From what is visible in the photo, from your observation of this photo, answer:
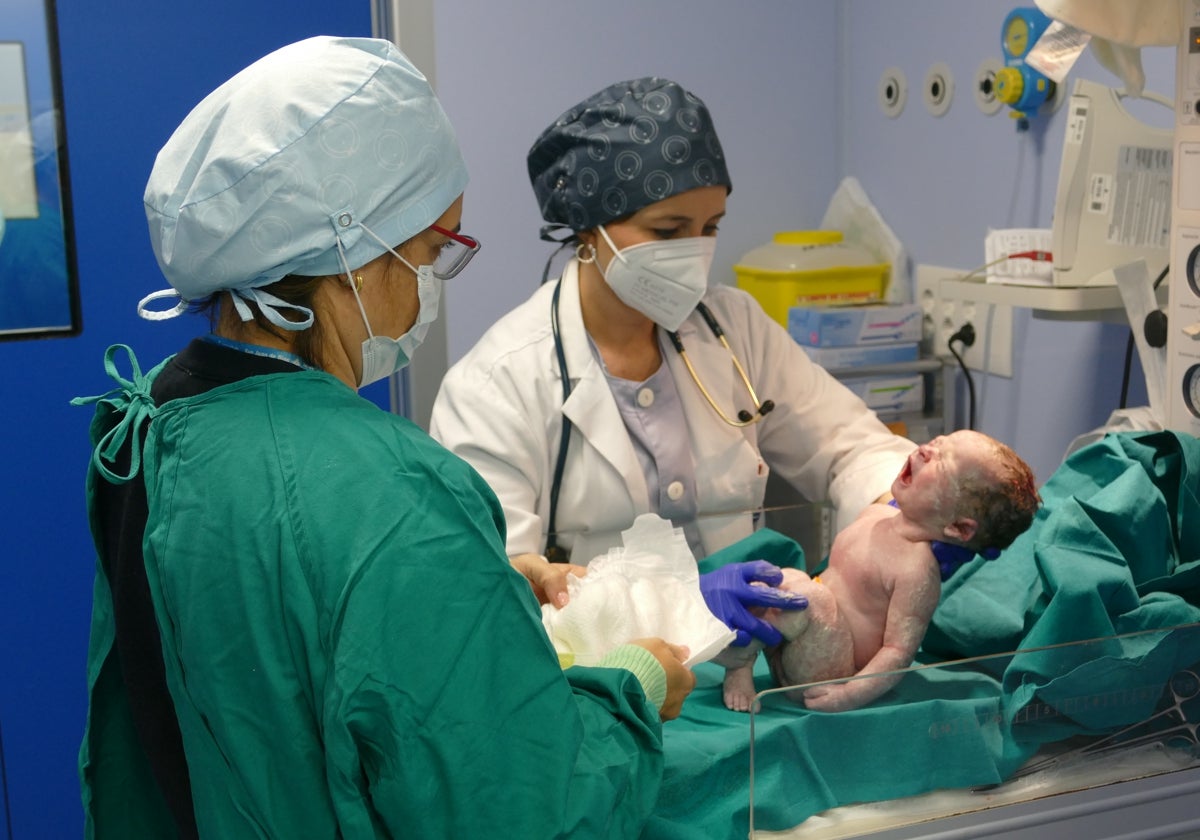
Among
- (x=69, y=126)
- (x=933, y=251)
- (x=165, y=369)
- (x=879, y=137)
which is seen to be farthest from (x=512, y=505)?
(x=879, y=137)

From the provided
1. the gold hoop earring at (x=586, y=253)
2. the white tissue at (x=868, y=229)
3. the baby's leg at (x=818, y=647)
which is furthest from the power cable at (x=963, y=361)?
the baby's leg at (x=818, y=647)

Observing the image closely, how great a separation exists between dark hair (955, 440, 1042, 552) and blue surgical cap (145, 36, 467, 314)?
0.84 meters

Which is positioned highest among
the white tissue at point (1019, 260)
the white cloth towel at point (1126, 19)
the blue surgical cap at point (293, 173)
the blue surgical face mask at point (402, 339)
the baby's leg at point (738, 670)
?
the white cloth towel at point (1126, 19)

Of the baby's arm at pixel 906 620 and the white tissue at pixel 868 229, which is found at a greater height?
the white tissue at pixel 868 229

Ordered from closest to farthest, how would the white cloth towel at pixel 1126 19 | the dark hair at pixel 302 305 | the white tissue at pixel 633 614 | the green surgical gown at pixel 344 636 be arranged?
1. the green surgical gown at pixel 344 636
2. the dark hair at pixel 302 305
3. the white tissue at pixel 633 614
4. the white cloth towel at pixel 1126 19

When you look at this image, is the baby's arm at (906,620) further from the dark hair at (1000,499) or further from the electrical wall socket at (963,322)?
the electrical wall socket at (963,322)

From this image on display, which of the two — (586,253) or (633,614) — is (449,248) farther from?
(586,253)

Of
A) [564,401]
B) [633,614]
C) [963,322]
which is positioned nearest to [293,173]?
[633,614]

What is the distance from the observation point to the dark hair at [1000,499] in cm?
155

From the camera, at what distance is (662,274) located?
2.06 meters

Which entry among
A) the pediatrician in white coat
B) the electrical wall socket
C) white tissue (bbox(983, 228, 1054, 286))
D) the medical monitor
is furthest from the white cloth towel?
the electrical wall socket

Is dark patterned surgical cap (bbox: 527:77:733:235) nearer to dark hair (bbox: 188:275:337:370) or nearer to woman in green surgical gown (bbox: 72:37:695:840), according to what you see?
woman in green surgical gown (bbox: 72:37:695:840)

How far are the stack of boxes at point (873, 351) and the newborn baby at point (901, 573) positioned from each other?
1.15 m

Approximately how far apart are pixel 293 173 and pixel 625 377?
1.16 meters
